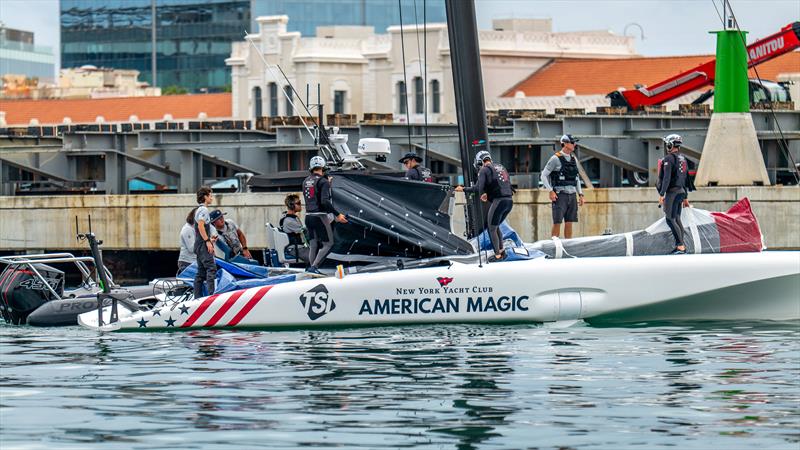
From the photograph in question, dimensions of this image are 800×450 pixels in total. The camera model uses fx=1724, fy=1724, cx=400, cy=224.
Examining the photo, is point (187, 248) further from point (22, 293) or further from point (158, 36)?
point (158, 36)

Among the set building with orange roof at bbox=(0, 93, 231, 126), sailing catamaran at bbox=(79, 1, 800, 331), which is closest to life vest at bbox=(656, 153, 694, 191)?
sailing catamaran at bbox=(79, 1, 800, 331)

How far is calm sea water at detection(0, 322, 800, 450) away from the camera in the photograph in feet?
40.7

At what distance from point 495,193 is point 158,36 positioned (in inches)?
5752

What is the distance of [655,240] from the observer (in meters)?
20.8

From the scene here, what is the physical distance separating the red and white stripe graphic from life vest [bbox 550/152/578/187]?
15.4 ft

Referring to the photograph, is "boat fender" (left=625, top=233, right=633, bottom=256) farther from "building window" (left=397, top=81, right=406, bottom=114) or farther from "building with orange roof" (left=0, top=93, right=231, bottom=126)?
"building with orange roof" (left=0, top=93, right=231, bottom=126)

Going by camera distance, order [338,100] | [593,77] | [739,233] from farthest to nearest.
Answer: [338,100] → [593,77] → [739,233]

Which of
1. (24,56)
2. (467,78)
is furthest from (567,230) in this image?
(24,56)

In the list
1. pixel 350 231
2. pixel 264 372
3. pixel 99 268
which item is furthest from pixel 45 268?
pixel 264 372

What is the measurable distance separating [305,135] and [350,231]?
20.0m

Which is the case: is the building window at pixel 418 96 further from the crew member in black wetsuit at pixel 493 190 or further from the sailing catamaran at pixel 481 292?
the sailing catamaran at pixel 481 292

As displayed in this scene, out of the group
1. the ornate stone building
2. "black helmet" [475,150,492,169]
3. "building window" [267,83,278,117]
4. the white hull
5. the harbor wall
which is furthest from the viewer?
"building window" [267,83,278,117]

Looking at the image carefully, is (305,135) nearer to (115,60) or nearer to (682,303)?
(682,303)

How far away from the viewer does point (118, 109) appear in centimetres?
10300
